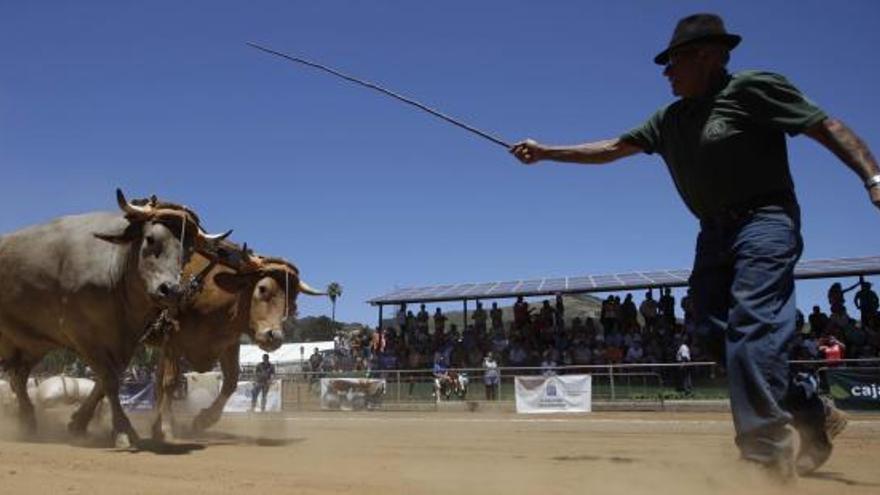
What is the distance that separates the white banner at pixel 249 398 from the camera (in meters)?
21.4

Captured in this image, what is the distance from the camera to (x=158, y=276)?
723 cm

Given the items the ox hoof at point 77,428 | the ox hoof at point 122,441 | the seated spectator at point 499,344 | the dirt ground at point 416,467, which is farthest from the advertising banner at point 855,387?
the ox hoof at point 77,428

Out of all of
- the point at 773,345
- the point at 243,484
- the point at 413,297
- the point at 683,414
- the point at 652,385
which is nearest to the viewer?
Result: the point at 773,345

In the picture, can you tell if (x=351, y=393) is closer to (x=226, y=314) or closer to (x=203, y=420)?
(x=203, y=420)

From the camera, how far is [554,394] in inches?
704

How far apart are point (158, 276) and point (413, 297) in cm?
1978

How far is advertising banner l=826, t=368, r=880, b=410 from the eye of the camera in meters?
13.4

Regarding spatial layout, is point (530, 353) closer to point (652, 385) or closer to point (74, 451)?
point (652, 385)

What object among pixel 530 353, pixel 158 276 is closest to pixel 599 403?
pixel 530 353

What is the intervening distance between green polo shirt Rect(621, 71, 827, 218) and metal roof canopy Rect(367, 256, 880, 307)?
48.9 ft

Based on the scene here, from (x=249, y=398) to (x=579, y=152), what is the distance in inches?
730

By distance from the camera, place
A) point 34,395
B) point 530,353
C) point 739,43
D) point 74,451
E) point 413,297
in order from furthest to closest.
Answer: point 413,297 → point 530,353 → point 34,395 → point 74,451 → point 739,43

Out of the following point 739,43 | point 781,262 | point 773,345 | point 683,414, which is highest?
point 739,43

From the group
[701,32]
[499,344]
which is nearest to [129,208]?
[701,32]
